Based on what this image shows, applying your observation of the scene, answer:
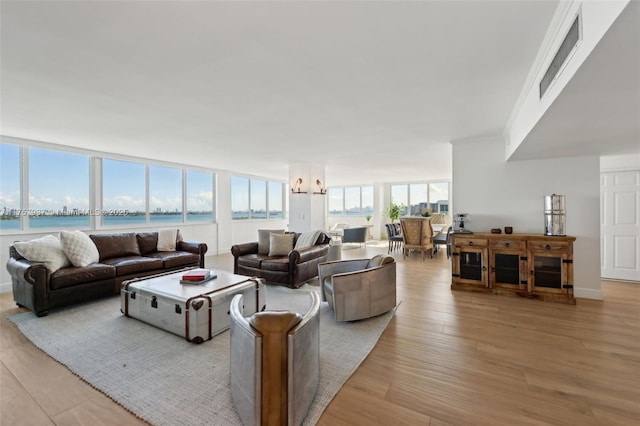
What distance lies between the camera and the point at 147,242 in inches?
201

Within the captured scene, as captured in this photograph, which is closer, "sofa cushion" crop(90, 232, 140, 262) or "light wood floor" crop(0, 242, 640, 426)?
"light wood floor" crop(0, 242, 640, 426)

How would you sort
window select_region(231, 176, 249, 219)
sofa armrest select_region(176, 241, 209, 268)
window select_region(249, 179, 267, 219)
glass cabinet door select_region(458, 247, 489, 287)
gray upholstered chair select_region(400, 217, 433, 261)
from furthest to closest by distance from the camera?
window select_region(249, 179, 267, 219), window select_region(231, 176, 249, 219), gray upholstered chair select_region(400, 217, 433, 261), sofa armrest select_region(176, 241, 209, 268), glass cabinet door select_region(458, 247, 489, 287)

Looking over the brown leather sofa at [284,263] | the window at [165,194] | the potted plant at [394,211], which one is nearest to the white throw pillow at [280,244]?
the brown leather sofa at [284,263]

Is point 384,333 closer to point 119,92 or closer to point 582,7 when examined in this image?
point 582,7

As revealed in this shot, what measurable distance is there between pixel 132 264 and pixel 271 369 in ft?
12.1

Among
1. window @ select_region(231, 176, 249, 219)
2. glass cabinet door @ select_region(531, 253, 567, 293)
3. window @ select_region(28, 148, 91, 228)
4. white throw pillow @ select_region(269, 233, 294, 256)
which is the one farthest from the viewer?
window @ select_region(231, 176, 249, 219)

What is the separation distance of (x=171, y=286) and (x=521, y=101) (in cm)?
440

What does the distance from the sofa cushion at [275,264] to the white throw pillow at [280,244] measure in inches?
13.2

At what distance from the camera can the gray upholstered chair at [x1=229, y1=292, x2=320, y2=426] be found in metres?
1.43

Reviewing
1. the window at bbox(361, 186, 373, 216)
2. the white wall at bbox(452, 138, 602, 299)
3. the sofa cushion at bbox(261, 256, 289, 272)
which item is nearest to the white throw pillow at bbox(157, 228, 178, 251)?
the sofa cushion at bbox(261, 256, 289, 272)

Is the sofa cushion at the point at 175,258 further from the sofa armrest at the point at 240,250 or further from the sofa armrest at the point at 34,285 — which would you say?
the sofa armrest at the point at 34,285

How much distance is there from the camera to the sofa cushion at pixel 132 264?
3.94m

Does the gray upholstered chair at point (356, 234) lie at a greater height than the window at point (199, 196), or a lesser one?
lesser

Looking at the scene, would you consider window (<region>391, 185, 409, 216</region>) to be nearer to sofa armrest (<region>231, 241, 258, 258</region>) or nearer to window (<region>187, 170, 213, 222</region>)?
window (<region>187, 170, 213, 222</region>)
